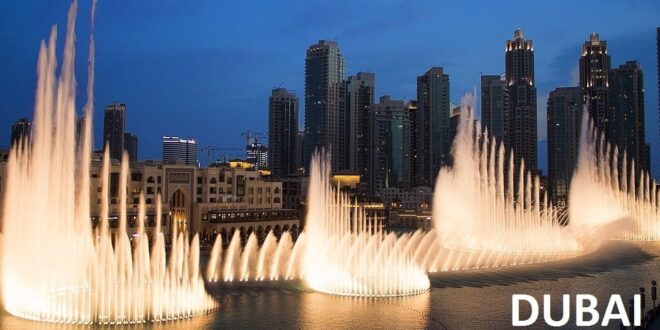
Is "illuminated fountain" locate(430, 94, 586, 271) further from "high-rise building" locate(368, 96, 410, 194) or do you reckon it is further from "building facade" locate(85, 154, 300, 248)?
"high-rise building" locate(368, 96, 410, 194)

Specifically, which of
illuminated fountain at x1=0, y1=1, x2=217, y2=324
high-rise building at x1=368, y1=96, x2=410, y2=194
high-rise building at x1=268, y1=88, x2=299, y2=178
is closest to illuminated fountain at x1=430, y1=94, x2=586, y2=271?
illuminated fountain at x1=0, y1=1, x2=217, y2=324

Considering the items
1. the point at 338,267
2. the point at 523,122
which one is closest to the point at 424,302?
the point at 338,267

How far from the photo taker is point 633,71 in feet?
475

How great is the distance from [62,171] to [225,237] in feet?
109

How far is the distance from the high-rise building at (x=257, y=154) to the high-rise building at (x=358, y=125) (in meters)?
23.1

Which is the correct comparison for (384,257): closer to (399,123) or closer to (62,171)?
(62,171)

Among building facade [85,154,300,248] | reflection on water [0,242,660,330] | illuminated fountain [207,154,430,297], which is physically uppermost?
building facade [85,154,300,248]

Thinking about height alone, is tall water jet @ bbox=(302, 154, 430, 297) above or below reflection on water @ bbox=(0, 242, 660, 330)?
above

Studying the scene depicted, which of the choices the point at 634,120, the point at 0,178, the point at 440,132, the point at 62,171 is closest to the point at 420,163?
the point at 440,132

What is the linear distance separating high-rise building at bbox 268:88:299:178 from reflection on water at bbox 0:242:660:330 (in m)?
121

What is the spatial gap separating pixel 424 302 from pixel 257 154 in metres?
134

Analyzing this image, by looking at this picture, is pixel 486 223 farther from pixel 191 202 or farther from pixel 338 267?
pixel 338 267

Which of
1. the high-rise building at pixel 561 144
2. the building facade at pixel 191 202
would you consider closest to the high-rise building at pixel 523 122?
the high-rise building at pixel 561 144

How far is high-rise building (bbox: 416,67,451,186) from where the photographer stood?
15700 centimetres
